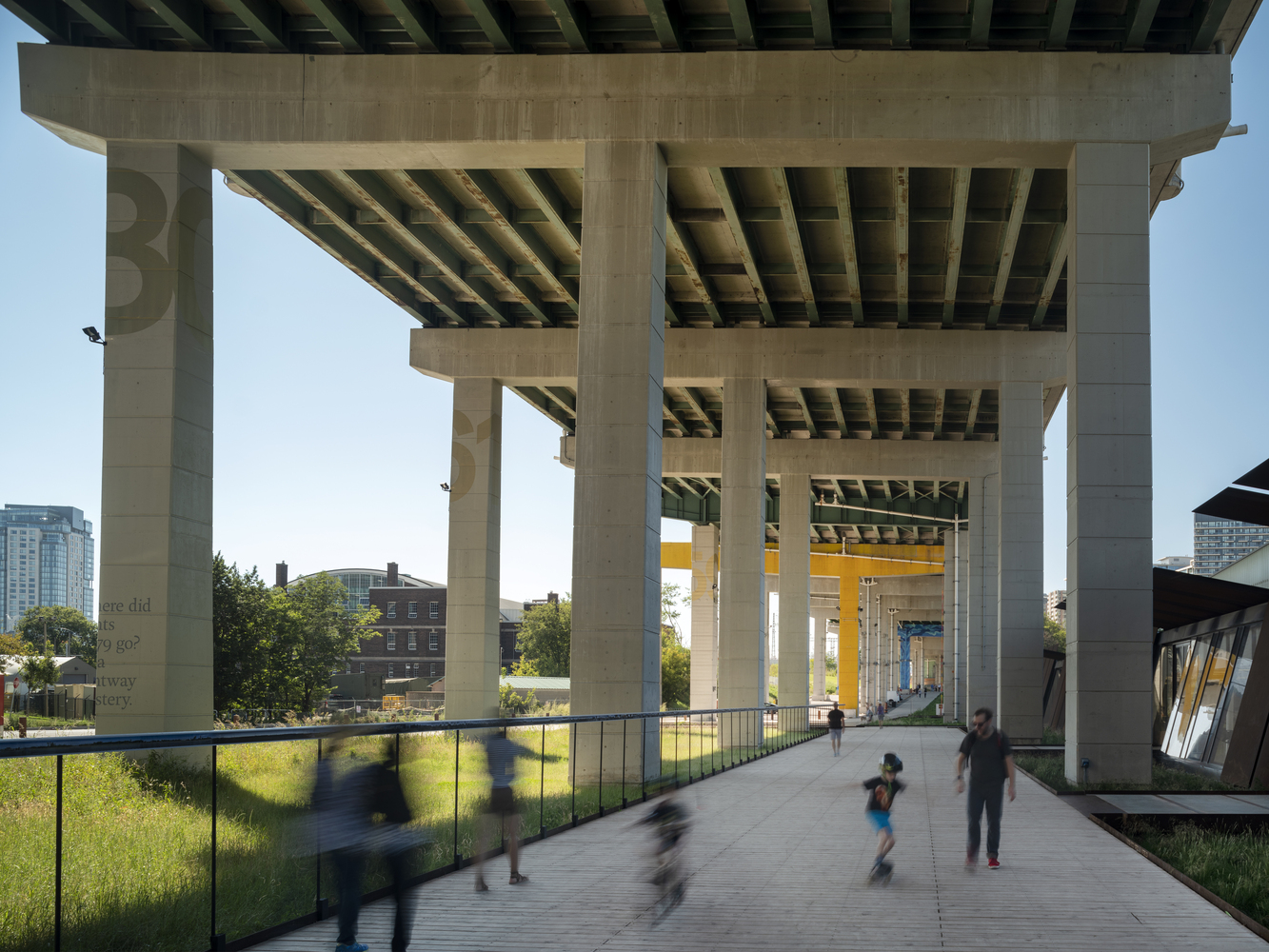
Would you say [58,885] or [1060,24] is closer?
[58,885]

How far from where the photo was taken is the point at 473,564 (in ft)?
110

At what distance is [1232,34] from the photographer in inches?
771

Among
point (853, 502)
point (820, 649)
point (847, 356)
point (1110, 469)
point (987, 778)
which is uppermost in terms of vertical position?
point (847, 356)

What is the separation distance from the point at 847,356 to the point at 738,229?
27.1 feet

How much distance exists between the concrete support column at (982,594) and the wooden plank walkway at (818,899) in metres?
27.4

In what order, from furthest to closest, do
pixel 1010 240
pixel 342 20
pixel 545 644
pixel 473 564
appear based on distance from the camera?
pixel 545 644 < pixel 473 564 < pixel 1010 240 < pixel 342 20

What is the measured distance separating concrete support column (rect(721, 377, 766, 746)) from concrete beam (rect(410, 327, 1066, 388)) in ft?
2.52

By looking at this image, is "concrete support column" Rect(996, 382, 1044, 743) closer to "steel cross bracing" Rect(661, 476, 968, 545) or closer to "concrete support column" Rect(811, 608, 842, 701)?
"steel cross bracing" Rect(661, 476, 968, 545)

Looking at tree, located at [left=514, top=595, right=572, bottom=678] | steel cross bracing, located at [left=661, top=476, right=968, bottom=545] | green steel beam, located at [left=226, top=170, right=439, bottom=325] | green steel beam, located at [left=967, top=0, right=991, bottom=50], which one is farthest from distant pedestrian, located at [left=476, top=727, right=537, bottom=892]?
tree, located at [left=514, top=595, right=572, bottom=678]

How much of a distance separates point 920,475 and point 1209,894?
40.1m

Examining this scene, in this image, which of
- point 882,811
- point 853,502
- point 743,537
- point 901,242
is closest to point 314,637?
point 853,502

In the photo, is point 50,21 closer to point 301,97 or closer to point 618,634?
point 301,97

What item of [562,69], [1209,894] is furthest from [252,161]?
[1209,894]

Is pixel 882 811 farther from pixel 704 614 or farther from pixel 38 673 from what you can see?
pixel 38 673
